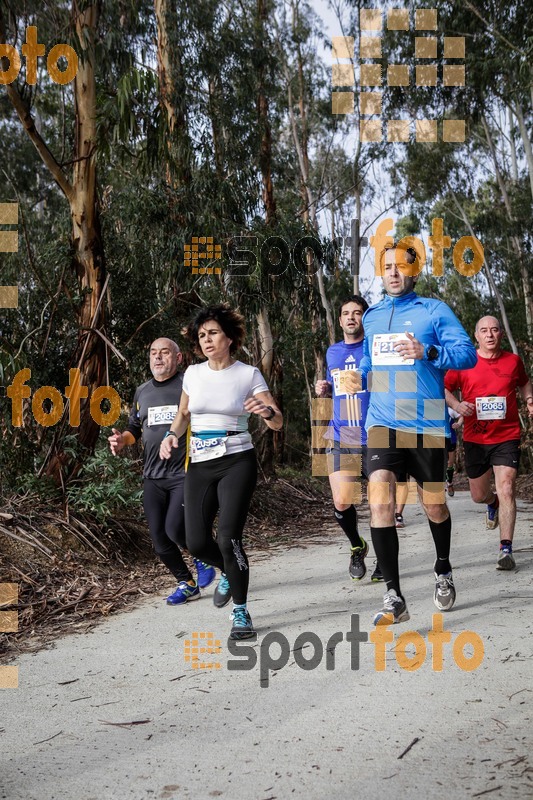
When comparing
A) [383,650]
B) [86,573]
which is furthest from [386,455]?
[86,573]

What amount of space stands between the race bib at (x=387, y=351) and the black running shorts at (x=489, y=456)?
2088 millimetres

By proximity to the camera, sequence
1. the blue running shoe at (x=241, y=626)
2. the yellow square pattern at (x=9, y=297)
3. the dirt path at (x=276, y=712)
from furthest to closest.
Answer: the yellow square pattern at (x=9, y=297) < the blue running shoe at (x=241, y=626) < the dirt path at (x=276, y=712)

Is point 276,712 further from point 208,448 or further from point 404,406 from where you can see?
point 404,406

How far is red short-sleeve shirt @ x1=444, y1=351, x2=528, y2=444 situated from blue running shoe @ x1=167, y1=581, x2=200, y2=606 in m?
2.57

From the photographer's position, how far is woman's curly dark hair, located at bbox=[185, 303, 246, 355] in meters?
5.34

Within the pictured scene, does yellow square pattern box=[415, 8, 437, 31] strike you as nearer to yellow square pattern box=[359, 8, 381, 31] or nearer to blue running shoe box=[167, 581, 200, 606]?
yellow square pattern box=[359, 8, 381, 31]

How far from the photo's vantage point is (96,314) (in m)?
8.62

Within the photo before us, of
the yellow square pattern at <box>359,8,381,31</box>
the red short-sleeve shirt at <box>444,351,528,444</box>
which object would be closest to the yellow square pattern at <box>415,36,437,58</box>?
the yellow square pattern at <box>359,8,381,31</box>

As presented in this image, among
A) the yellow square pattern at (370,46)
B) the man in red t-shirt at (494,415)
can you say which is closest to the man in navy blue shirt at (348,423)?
the man in red t-shirt at (494,415)

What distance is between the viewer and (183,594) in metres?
6.02

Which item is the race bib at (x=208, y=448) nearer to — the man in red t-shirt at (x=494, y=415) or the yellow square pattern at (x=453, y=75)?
the man in red t-shirt at (x=494, y=415)

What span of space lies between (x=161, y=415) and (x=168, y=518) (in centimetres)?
73

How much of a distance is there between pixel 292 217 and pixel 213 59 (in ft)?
12.9

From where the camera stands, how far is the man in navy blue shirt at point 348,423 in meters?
6.54
